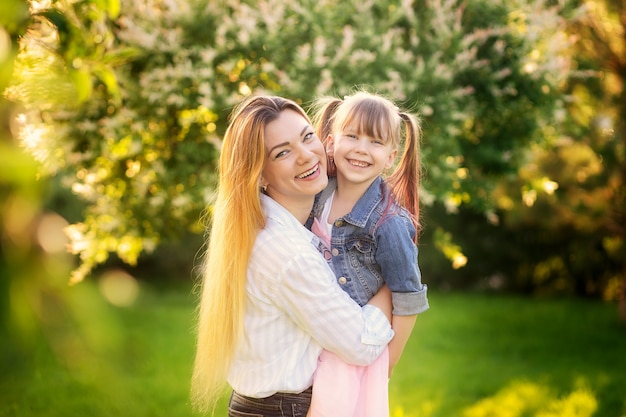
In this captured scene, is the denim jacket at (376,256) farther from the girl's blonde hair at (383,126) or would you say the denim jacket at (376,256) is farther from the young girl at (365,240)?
the girl's blonde hair at (383,126)

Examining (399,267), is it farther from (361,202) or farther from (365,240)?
(361,202)

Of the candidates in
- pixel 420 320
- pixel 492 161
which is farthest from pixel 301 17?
pixel 420 320

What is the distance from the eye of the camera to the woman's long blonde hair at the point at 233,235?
6.77ft

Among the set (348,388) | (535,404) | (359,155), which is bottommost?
(535,404)

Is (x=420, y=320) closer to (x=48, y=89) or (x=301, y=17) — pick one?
(x=301, y=17)

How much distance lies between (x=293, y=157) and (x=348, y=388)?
67 cm

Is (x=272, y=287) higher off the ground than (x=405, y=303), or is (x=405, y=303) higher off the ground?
(x=272, y=287)

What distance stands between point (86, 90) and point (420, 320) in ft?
25.9

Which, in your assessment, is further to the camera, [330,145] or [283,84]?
[283,84]

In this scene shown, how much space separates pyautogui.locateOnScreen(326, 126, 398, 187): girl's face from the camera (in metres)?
2.19

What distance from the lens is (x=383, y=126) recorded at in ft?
7.34

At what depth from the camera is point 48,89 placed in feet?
1.54

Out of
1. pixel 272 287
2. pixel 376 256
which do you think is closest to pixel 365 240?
pixel 376 256

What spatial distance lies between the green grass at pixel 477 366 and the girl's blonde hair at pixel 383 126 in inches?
37.3
